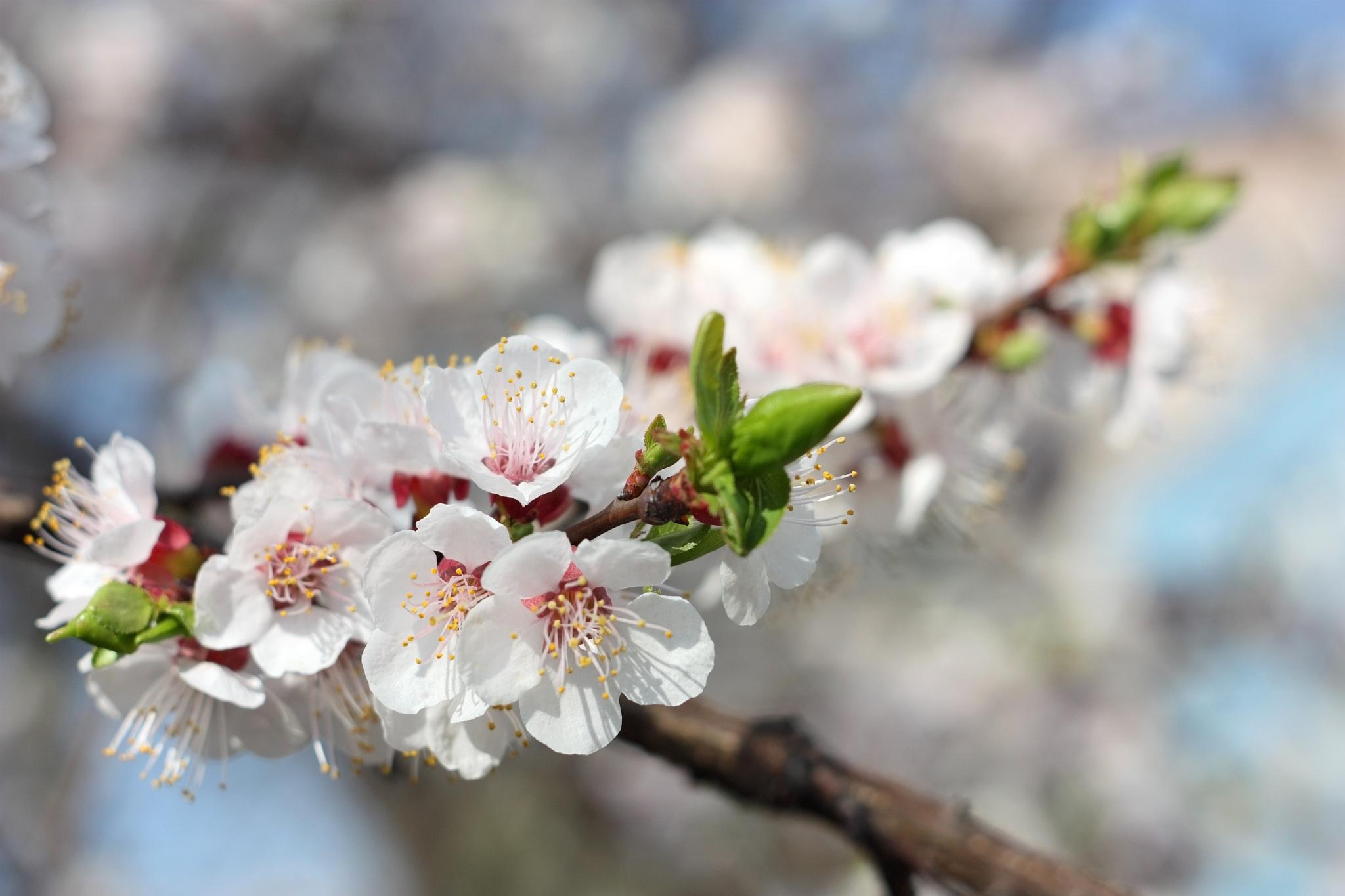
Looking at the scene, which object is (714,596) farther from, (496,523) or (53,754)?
(53,754)

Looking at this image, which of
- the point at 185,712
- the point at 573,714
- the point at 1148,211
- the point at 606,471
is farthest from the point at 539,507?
the point at 1148,211

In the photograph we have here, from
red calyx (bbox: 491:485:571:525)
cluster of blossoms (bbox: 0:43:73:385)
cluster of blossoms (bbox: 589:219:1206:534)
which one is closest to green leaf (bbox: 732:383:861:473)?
red calyx (bbox: 491:485:571:525)

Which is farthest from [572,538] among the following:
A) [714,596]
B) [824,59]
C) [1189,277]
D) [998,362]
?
[824,59]

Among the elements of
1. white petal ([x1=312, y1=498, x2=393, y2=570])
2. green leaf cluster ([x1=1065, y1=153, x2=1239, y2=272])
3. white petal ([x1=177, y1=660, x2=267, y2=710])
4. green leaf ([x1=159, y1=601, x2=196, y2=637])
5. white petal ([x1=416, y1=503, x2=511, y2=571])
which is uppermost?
green leaf cluster ([x1=1065, y1=153, x2=1239, y2=272])

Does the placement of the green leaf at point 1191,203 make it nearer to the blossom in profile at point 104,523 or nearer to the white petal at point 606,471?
the white petal at point 606,471

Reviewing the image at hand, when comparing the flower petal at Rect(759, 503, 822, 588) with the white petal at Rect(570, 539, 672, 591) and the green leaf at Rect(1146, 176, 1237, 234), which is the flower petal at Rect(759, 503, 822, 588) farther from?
the green leaf at Rect(1146, 176, 1237, 234)

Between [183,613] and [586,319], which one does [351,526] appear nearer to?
[183,613]

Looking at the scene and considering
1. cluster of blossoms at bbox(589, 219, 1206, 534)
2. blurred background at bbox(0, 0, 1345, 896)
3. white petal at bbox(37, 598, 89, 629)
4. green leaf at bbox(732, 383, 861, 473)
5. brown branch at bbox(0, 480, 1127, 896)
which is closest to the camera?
green leaf at bbox(732, 383, 861, 473)
